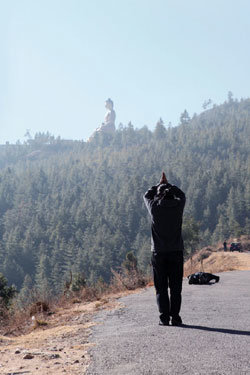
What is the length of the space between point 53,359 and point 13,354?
2.28ft

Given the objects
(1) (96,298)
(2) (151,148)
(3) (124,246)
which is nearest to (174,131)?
Result: (2) (151,148)

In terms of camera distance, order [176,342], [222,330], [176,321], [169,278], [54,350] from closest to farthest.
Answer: [176,342], [54,350], [222,330], [176,321], [169,278]

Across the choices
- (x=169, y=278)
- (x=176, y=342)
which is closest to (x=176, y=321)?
(x=169, y=278)

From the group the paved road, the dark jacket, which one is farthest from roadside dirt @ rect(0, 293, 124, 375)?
the dark jacket

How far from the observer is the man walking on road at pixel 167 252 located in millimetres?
5395

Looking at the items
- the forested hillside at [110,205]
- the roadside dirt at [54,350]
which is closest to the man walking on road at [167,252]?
the roadside dirt at [54,350]

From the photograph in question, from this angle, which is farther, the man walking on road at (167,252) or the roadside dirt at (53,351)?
the man walking on road at (167,252)

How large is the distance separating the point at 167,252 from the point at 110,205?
11815cm

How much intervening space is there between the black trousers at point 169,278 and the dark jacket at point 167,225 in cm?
10

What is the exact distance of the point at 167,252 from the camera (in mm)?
5383

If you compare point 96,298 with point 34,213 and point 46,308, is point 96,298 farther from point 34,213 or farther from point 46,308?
point 34,213

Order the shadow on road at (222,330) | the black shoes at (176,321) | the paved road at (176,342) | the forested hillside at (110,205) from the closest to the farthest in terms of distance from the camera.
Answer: the paved road at (176,342) < the shadow on road at (222,330) < the black shoes at (176,321) < the forested hillside at (110,205)

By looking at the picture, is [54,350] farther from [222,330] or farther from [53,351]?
[222,330]

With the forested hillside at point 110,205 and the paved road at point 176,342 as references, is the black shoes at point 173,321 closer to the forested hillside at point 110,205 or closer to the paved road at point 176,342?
the paved road at point 176,342
